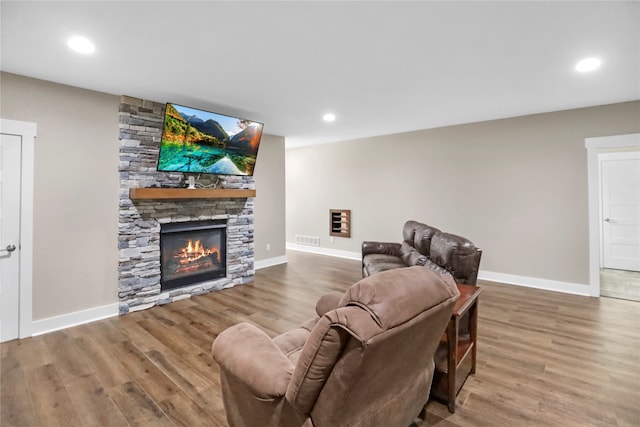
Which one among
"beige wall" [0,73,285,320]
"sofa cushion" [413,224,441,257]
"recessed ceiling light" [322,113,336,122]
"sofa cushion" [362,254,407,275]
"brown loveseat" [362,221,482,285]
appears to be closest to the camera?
"brown loveseat" [362,221,482,285]

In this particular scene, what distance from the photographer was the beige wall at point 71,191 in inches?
126

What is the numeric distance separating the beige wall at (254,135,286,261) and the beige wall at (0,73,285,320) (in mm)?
2434

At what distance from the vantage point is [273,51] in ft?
8.62

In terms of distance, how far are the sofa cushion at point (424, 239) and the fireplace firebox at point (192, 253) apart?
2892 millimetres

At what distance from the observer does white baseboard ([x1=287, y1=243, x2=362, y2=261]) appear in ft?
22.7

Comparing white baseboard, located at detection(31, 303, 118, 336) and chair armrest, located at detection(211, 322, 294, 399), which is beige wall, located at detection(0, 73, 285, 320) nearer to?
white baseboard, located at detection(31, 303, 118, 336)

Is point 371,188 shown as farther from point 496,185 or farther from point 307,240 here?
point 496,185

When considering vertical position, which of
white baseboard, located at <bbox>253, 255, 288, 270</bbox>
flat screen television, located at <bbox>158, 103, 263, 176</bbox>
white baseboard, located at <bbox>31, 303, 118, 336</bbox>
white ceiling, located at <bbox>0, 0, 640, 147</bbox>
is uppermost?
white ceiling, located at <bbox>0, 0, 640, 147</bbox>

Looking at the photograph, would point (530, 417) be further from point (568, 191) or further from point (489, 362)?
point (568, 191)

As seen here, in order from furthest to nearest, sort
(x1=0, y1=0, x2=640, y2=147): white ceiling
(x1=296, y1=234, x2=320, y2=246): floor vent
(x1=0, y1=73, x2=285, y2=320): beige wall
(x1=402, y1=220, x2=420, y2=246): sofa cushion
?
(x1=296, y1=234, x2=320, y2=246): floor vent < (x1=402, y1=220, x2=420, y2=246): sofa cushion < (x1=0, y1=73, x2=285, y2=320): beige wall < (x1=0, y1=0, x2=640, y2=147): white ceiling

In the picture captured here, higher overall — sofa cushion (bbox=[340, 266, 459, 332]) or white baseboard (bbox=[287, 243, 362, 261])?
sofa cushion (bbox=[340, 266, 459, 332])

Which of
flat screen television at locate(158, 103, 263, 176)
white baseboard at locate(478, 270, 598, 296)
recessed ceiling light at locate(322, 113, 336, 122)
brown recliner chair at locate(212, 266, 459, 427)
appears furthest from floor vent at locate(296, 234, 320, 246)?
brown recliner chair at locate(212, 266, 459, 427)

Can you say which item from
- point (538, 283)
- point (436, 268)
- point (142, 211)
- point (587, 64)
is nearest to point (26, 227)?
point (142, 211)

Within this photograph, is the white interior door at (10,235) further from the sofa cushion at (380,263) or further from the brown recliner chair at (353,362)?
the sofa cushion at (380,263)
